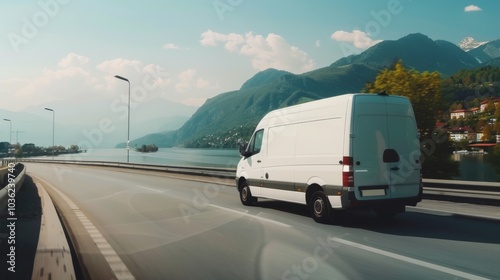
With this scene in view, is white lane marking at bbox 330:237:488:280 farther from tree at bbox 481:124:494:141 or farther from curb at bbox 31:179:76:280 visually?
tree at bbox 481:124:494:141

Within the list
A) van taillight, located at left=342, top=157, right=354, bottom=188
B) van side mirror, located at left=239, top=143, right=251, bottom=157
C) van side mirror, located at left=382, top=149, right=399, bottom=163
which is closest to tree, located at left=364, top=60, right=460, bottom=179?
van side mirror, located at left=239, top=143, right=251, bottom=157

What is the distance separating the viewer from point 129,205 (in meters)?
12.0

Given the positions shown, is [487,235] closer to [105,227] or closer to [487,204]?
[487,204]

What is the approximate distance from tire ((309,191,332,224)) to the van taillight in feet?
2.17

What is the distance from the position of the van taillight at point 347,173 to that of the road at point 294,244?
84cm

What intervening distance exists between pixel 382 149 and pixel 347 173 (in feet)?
3.01

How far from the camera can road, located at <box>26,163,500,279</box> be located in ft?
15.8

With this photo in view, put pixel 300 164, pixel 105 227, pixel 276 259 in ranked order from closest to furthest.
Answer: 1. pixel 276 259
2. pixel 105 227
3. pixel 300 164

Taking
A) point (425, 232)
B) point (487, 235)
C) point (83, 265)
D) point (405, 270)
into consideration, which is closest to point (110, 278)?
point (83, 265)

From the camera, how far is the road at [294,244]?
4.83 meters

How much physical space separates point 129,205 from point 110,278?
25.3 ft

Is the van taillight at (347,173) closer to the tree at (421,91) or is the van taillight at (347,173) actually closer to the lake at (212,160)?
the lake at (212,160)

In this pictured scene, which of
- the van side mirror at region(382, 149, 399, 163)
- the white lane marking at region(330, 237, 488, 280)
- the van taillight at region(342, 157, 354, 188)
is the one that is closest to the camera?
the white lane marking at region(330, 237, 488, 280)

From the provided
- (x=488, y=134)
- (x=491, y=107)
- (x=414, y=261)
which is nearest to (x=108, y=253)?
(x=414, y=261)
